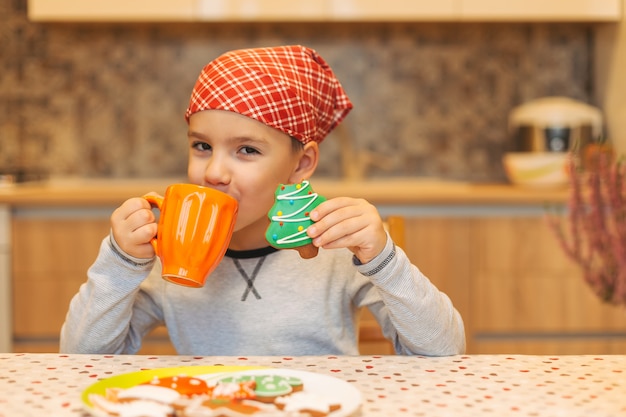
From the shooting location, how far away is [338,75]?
9.42ft

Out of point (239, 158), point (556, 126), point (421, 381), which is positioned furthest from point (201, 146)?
point (556, 126)

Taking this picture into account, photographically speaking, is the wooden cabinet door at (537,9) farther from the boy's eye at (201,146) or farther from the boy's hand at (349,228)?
the boy's hand at (349,228)

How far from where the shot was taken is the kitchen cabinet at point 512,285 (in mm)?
2324

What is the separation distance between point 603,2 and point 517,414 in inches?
84.9

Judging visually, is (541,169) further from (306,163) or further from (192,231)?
(192,231)

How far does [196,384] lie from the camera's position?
74 centimetres

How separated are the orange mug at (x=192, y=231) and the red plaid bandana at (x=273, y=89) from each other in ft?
0.79

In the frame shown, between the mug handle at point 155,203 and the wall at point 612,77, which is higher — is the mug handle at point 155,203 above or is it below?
below

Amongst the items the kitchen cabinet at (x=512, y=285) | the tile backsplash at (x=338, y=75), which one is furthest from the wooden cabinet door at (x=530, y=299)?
the tile backsplash at (x=338, y=75)

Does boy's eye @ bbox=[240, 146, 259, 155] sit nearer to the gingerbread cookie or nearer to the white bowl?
the gingerbread cookie

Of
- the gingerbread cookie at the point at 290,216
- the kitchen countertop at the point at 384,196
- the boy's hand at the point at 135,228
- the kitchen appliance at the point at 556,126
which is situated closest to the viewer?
the gingerbread cookie at the point at 290,216

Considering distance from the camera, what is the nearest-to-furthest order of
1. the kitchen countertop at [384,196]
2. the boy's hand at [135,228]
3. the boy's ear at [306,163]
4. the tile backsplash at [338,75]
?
the boy's hand at [135,228], the boy's ear at [306,163], the kitchen countertop at [384,196], the tile backsplash at [338,75]

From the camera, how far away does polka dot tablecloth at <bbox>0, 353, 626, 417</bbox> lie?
73 centimetres

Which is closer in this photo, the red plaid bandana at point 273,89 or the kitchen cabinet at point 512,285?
the red plaid bandana at point 273,89
